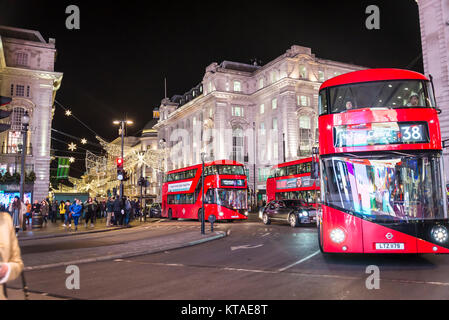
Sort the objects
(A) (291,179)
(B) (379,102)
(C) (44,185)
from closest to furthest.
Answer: (B) (379,102) < (A) (291,179) < (C) (44,185)

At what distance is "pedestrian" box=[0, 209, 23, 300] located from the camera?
2887mm

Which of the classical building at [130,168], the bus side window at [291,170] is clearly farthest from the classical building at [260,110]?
the bus side window at [291,170]

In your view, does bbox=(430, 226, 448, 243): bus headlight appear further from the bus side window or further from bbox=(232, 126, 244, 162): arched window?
bbox=(232, 126, 244, 162): arched window

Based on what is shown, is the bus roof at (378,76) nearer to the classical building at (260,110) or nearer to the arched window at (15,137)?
the arched window at (15,137)

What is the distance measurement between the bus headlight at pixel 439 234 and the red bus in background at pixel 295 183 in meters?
14.7

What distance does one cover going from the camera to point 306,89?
53.3 meters

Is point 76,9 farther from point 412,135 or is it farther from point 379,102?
point 412,135

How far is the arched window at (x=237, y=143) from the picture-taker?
194ft

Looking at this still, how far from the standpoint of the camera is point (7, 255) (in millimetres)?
2994

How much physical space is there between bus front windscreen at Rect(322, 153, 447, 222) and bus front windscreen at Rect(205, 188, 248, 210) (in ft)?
56.8

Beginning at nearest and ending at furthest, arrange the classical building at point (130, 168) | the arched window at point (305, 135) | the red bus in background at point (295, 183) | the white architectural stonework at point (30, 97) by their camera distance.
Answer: the red bus in background at point (295, 183)
the white architectural stonework at point (30, 97)
the classical building at point (130, 168)
the arched window at point (305, 135)

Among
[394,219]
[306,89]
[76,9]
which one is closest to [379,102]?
[394,219]

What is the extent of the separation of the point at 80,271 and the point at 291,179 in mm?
20188

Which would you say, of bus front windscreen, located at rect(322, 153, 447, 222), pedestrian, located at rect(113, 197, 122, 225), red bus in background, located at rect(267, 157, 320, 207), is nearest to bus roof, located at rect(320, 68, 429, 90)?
bus front windscreen, located at rect(322, 153, 447, 222)
